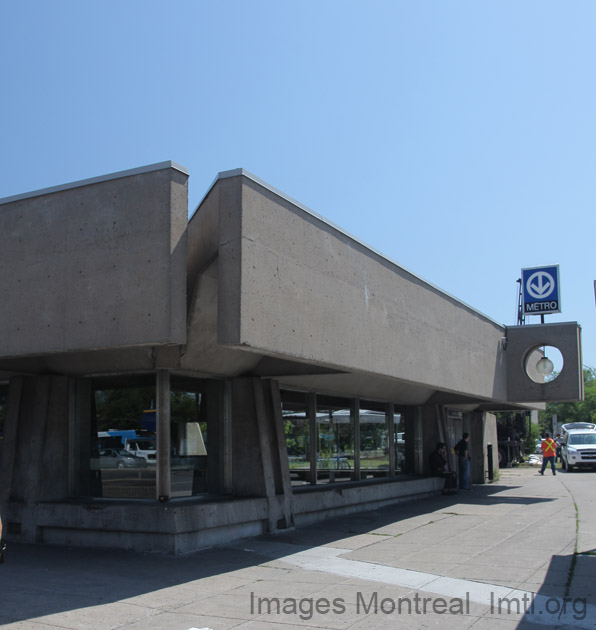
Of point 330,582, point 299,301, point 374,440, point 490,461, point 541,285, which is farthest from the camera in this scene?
point 490,461

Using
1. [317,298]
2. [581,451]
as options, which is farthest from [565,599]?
[581,451]

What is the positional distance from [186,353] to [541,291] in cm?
1619

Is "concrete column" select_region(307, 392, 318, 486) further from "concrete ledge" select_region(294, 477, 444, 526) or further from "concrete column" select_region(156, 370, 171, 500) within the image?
"concrete column" select_region(156, 370, 171, 500)

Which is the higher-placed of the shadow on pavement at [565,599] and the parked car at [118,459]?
the parked car at [118,459]

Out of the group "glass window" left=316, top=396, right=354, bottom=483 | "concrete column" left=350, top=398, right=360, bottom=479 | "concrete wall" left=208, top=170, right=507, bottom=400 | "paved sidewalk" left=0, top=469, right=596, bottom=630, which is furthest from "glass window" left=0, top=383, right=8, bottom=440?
"concrete column" left=350, top=398, right=360, bottom=479

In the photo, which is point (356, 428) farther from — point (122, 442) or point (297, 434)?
point (122, 442)

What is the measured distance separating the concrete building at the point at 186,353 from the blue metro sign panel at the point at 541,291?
8.61 m

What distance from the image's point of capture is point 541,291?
23.7m

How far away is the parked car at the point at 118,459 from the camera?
447 inches

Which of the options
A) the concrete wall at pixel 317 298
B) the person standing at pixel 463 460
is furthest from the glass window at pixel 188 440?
the person standing at pixel 463 460

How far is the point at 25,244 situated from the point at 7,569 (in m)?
4.36

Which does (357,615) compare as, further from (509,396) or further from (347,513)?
(509,396)

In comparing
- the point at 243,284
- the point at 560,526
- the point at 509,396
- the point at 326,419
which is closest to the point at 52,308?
the point at 243,284

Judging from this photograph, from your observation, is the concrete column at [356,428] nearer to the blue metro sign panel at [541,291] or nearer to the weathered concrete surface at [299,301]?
the weathered concrete surface at [299,301]
